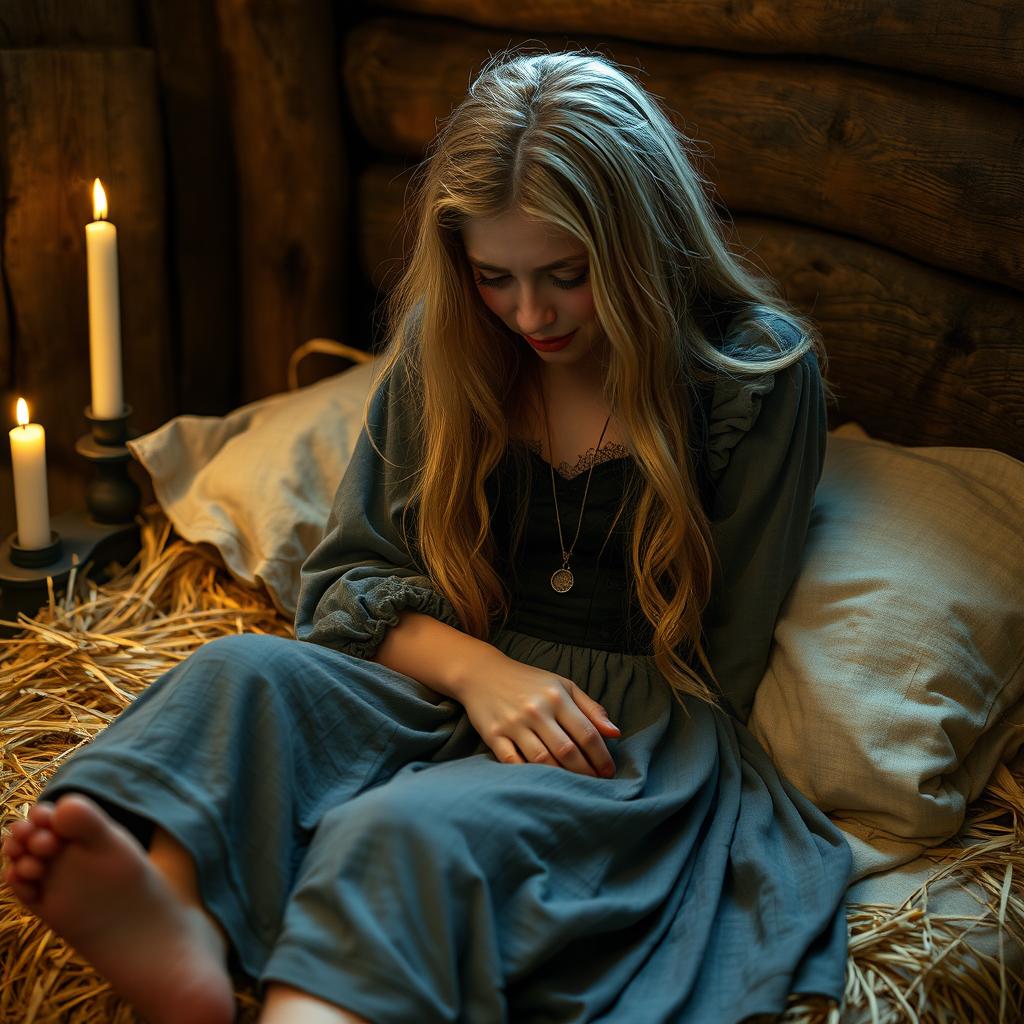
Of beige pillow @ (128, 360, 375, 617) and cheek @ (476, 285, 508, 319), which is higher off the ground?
cheek @ (476, 285, 508, 319)

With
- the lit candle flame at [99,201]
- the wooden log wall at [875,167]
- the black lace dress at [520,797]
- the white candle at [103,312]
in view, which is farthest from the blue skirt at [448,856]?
the lit candle flame at [99,201]

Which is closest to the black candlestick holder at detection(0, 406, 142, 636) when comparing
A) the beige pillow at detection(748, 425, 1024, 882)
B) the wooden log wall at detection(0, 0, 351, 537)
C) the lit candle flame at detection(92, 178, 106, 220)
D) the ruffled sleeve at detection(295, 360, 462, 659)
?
the wooden log wall at detection(0, 0, 351, 537)

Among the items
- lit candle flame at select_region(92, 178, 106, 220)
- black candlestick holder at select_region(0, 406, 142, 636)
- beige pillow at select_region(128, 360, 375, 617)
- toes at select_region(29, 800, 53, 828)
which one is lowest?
black candlestick holder at select_region(0, 406, 142, 636)

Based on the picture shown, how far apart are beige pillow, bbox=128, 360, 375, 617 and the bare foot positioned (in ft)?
2.51

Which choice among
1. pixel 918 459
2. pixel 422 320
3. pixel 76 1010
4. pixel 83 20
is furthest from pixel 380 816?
pixel 83 20

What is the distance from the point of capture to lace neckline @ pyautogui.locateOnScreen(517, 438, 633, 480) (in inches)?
55.7

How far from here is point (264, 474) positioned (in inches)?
71.9

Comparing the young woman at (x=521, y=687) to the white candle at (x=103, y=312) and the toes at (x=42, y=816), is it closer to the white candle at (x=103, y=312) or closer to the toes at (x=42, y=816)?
the toes at (x=42, y=816)

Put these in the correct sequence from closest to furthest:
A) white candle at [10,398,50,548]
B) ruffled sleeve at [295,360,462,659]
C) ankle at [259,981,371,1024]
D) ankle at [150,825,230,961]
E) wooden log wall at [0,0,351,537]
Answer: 1. ankle at [259,981,371,1024]
2. ankle at [150,825,230,961]
3. ruffled sleeve at [295,360,462,659]
4. white candle at [10,398,50,548]
5. wooden log wall at [0,0,351,537]

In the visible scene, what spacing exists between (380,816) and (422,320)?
24.2 inches

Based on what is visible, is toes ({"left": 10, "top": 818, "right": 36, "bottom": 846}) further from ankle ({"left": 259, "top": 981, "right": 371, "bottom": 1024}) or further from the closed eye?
the closed eye

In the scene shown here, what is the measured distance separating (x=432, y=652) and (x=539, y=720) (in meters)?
0.16

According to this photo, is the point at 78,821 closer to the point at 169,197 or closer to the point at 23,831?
the point at 23,831

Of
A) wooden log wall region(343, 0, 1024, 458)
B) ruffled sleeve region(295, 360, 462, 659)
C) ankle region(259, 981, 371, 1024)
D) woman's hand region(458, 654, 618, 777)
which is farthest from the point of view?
wooden log wall region(343, 0, 1024, 458)
